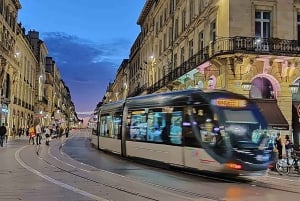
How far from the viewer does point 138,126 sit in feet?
73.0

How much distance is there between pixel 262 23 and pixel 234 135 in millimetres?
16924

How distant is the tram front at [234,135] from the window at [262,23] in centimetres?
1466

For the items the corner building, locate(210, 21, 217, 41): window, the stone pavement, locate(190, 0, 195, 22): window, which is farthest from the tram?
locate(190, 0, 195, 22): window

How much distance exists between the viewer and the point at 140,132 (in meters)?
21.9

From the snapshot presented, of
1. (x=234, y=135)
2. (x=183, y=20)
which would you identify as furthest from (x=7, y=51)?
(x=234, y=135)

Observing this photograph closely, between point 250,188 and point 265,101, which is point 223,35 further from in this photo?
point 250,188

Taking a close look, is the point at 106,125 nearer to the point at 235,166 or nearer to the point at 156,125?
the point at 156,125

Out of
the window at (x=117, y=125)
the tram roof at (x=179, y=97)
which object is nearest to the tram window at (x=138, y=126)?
the tram roof at (x=179, y=97)

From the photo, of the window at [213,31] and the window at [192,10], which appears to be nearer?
the window at [213,31]

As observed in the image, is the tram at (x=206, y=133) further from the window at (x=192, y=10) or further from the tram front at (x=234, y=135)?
the window at (x=192, y=10)

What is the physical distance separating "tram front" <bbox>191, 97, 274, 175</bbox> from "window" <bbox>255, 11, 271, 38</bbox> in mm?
14659

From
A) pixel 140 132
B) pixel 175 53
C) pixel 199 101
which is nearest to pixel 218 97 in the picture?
pixel 199 101

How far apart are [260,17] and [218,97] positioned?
622 inches

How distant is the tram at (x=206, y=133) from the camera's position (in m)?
15.6
